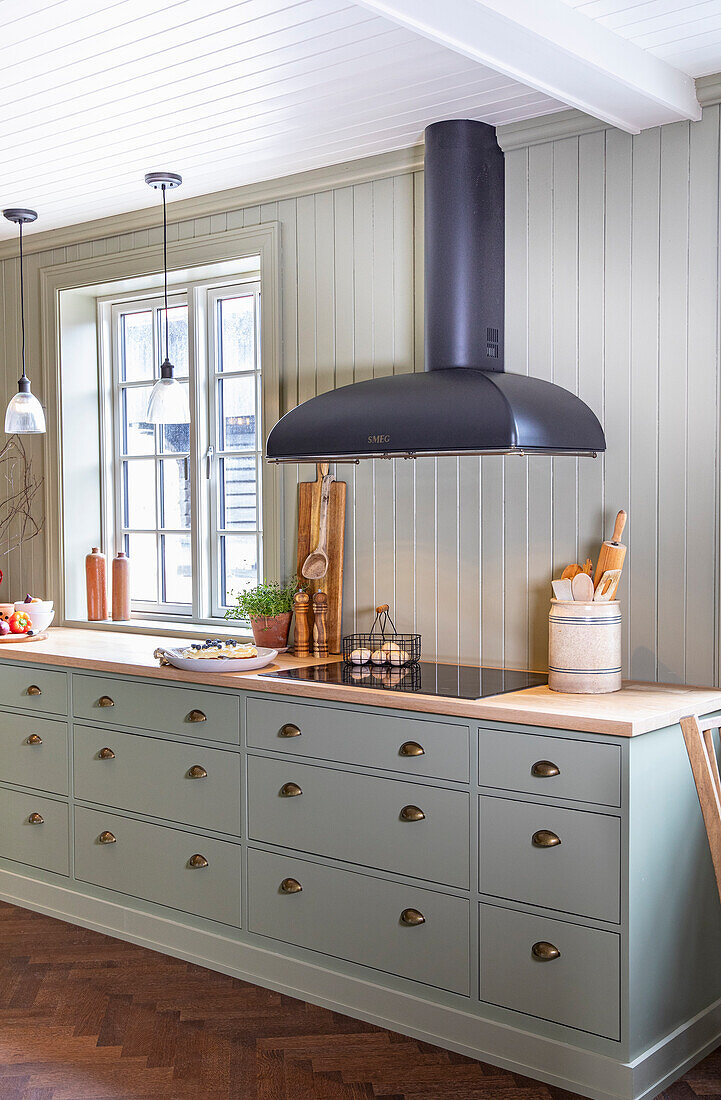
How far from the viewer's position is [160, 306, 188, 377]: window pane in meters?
4.41

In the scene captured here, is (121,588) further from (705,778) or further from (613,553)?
(705,778)

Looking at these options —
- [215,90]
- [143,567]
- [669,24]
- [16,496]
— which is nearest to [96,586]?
[143,567]

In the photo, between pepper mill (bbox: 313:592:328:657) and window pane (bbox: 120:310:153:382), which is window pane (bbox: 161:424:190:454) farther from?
pepper mill (bbox: 313:592:328:657)

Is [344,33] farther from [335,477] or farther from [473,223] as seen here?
[335,477]

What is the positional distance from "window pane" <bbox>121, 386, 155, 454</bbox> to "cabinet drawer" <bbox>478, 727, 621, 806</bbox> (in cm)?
245

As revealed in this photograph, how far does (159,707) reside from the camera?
3.43 m

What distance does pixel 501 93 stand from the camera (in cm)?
298

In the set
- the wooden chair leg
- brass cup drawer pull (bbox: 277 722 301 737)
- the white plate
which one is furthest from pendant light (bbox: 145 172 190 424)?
the wooden chair leg

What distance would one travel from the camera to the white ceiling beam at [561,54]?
7.38ft

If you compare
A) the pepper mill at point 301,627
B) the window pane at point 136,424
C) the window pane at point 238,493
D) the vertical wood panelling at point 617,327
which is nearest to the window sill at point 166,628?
the pepper mill at point 301,627

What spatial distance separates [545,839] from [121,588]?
8.04 ft

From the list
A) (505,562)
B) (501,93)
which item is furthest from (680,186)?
(505,562)

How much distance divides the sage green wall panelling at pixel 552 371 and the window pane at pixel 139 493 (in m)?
1.01

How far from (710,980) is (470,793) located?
2.61 feet
